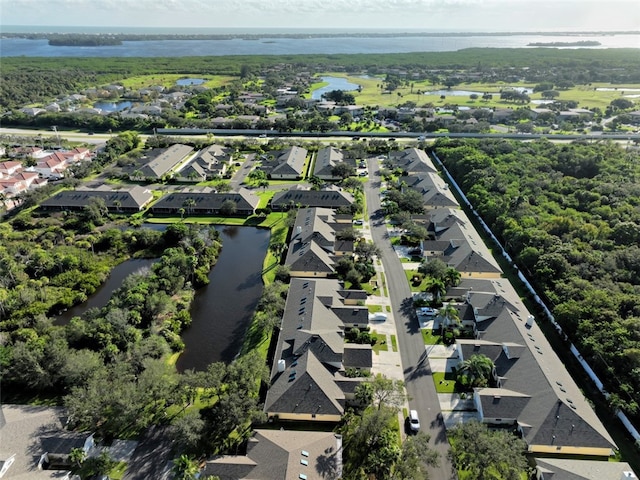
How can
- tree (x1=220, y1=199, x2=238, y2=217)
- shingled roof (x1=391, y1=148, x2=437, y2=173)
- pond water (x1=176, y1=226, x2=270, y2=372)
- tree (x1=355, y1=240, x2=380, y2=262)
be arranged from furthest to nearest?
1. shingled roof (x1=391, y1=148, x2=437, y2=173)
2. tree (x1=220, y1=199, x2=238, y2=217)
3. tree (x1=355, y1=240, x2=380, y2=262)
4. pond water (x1=176, y1=226, x2=270, y2=372)

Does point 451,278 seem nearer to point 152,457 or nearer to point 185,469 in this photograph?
point 185,469

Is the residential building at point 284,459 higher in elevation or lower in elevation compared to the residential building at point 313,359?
lower

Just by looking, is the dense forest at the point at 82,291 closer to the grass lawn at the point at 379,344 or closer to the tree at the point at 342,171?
the grass lawn at the point at 379,344

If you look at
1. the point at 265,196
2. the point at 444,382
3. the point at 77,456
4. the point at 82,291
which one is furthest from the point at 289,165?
the point at 77,456

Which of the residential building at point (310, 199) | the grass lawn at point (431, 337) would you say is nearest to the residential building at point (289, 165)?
the residential building at point (310, 199)

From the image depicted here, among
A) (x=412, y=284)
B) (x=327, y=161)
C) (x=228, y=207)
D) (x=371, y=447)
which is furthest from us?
(x=327, y=161)

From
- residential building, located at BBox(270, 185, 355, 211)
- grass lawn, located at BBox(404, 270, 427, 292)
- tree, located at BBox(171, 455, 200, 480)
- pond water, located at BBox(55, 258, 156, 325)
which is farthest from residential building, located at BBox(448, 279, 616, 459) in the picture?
pond water, located at BBox(55, 258, 156, 325)

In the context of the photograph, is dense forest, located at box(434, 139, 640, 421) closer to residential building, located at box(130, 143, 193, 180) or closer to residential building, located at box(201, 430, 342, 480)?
residential building, located at box(201, 430, 342, 480)
